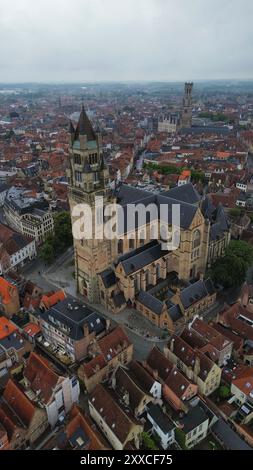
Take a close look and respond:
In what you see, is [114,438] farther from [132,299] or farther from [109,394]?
[132,299]

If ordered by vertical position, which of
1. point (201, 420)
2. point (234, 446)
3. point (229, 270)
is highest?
point (229, 270)

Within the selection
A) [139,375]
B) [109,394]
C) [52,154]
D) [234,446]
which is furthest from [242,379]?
[52,154]

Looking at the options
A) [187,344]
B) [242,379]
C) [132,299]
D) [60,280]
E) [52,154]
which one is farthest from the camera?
[52,154]

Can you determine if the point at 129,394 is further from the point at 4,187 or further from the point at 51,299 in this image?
the point at 4,187

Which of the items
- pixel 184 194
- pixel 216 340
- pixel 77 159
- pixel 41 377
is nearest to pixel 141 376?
pixel 216 340

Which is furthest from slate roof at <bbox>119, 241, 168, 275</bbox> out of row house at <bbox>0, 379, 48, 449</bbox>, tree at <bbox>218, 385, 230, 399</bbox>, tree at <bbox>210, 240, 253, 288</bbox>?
row house at <bbox>0, 379, 48, 449</bbox>
